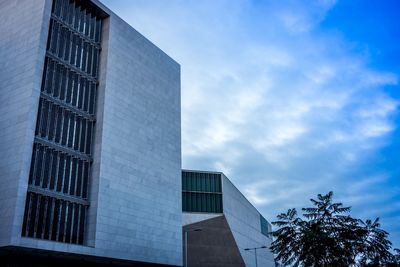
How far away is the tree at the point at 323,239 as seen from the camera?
139 ft

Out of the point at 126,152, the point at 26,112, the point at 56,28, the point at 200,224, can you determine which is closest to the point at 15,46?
the point at 56,28

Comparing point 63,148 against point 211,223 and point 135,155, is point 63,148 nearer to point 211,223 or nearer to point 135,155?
point 135,155

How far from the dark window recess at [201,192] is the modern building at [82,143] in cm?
996

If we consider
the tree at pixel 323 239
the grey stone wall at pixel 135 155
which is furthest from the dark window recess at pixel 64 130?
the tree at pixel 323 239

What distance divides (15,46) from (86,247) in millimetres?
20666

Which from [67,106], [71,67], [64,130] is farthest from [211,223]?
[71,67]

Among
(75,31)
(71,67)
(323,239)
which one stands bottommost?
(323,239)

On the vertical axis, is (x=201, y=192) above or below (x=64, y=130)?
below

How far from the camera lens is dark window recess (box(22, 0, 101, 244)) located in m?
37.0

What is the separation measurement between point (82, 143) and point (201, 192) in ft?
78.6

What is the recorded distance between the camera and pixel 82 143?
42750mm

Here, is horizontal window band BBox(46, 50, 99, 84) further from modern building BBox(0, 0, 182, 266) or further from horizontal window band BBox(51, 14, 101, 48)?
horizontal window band BBox(51, 14, 101, 48)

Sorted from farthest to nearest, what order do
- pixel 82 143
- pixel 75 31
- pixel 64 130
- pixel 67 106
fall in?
pixel 75 31, pixel 82 143, pixel 67 106, pixel 64 130

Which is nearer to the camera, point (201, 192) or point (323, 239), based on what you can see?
point (323, 239)
